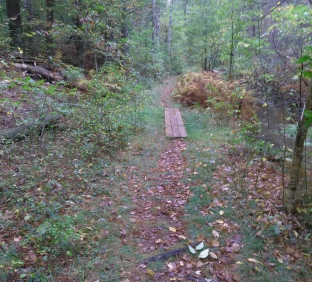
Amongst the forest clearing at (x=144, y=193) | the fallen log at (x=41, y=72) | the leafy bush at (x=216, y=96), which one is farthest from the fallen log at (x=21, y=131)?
the leafy bush at (x=216, y=96)

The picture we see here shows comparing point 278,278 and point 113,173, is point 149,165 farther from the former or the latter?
point 278,278

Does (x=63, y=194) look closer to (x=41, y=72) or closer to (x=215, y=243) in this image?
(x=215, y=243)

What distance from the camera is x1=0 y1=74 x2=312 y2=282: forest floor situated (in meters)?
3.13

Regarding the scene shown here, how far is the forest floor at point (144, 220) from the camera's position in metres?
3.13

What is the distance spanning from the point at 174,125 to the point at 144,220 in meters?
5.76

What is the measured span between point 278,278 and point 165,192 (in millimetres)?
2552

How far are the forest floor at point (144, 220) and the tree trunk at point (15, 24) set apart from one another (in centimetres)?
736

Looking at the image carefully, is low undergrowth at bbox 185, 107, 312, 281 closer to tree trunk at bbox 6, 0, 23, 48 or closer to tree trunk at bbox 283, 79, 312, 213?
tree trunk at bbox 283, 79, 312, 213

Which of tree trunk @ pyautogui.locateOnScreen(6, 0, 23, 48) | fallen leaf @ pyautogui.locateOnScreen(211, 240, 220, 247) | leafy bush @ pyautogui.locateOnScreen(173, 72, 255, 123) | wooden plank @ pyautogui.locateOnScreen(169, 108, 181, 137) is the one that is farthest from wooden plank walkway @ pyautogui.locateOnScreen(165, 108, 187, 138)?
tree trunk @ pyautogui.locateOnScreen(6, 0, 23, 48)

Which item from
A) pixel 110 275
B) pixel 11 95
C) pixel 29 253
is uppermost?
pixel 11 95

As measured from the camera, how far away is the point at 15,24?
37.6 feet

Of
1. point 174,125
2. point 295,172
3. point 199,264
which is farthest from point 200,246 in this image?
point 174,125

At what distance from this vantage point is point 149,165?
20.9 feet

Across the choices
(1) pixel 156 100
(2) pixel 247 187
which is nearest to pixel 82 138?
(2) pixel 247 187
